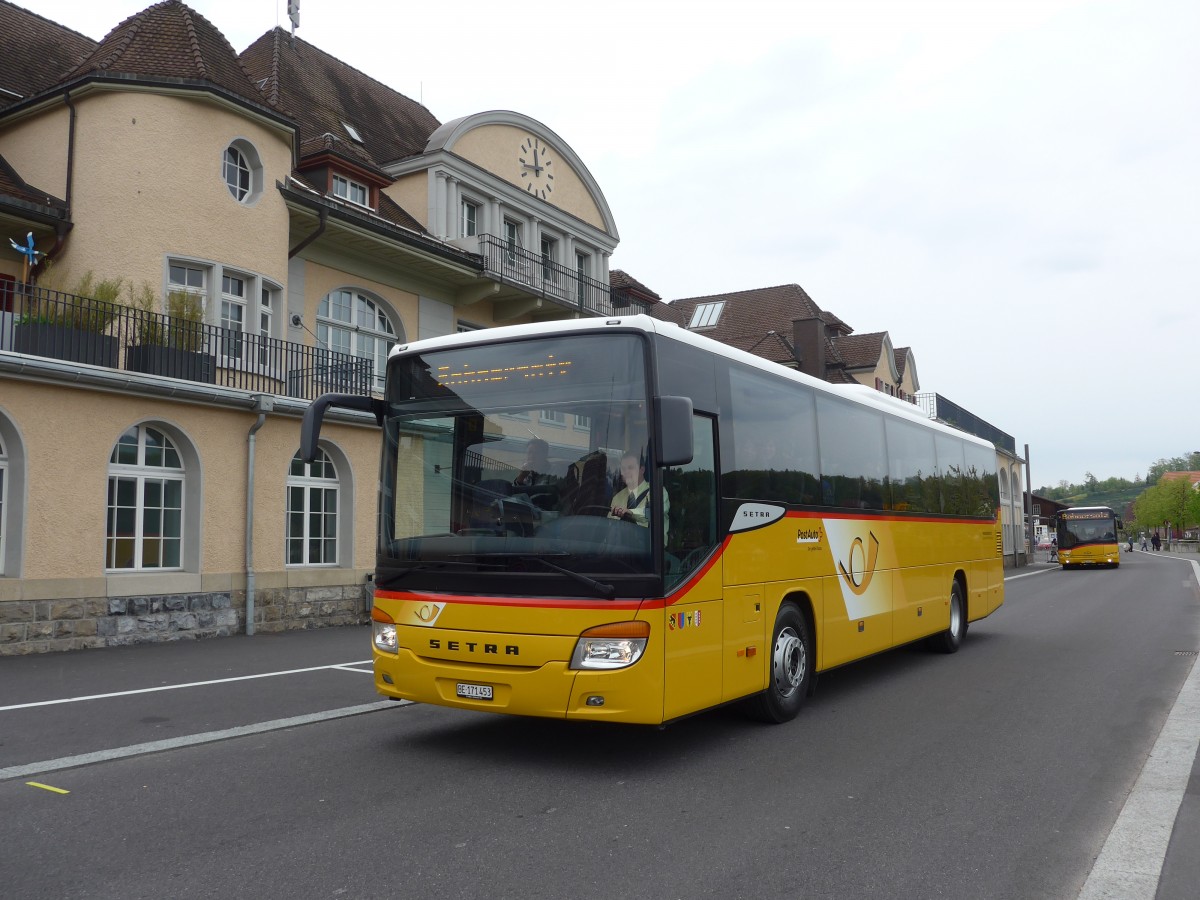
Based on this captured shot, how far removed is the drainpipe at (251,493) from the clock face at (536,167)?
13.4 m

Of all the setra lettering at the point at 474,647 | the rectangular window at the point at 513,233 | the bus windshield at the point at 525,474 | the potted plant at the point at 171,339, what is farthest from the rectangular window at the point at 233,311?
the setra lettering at the point at 474,647

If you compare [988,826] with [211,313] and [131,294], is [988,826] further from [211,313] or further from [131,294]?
[211,313]

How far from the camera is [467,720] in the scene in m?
8.27

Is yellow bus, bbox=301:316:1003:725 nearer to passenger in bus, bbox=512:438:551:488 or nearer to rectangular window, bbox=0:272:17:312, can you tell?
passenger in bus, bbox=512:438:551:488

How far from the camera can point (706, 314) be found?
2063 inches

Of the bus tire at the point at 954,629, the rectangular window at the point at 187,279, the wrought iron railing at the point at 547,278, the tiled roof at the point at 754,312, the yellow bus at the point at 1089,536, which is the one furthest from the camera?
the tiled roof at the point at 754,312

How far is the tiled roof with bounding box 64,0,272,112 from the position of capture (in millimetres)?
17219

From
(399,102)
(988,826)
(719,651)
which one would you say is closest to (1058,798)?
(988,826)

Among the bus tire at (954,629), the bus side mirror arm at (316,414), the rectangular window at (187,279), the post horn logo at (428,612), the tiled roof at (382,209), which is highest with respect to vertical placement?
the tiled roof at (382,209)

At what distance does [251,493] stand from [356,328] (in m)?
6.07

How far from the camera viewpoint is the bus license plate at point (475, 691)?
6.44 m

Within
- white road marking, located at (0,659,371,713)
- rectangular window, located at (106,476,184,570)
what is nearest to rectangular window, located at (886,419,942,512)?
white road marking, located at (0,659,371,713)

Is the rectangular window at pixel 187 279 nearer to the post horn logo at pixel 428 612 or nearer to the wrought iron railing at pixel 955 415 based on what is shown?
the post horn logo at pixel 428 612

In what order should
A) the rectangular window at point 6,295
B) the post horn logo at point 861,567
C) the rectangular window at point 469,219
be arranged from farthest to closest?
1. the rectangular window at point 469,219
2. the rectangular window at point 6,295
3. the post horn logo at point 861,567
